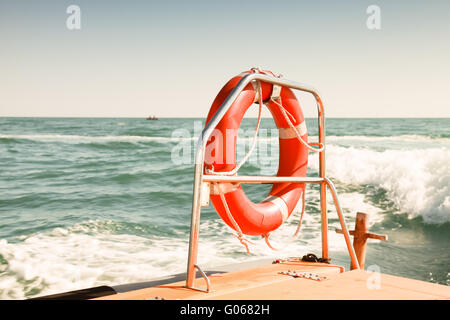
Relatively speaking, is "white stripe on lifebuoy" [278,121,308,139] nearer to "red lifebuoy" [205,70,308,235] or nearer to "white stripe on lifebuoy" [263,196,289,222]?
"red lifebuoy" [205,70,308,235]

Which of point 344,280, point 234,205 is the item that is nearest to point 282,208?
point 234,205

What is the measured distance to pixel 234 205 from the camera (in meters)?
2.42

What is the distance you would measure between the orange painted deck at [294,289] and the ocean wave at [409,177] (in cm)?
550

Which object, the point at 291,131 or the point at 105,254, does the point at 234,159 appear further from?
the point at 105,254

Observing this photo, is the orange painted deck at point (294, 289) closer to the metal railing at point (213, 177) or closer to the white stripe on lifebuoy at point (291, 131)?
the metal railing at point (213, 177)

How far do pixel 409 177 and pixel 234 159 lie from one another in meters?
8.28

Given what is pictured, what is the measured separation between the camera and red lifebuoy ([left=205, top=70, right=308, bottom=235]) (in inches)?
90.7

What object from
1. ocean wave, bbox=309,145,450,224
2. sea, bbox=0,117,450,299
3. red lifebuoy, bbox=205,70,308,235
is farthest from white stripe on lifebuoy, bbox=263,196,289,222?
ocean wave, bbox=309,145,450,224

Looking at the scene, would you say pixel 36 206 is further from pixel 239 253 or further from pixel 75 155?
pixel 75 155

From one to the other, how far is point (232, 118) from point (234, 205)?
21.1 inches

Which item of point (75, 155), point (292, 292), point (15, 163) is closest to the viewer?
point (292, 292)

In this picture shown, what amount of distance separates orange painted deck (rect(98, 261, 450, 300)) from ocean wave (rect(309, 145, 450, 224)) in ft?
18.0

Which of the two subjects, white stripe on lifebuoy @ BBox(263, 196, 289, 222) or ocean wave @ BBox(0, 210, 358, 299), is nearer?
white stripe on lifebuoy @ BBox(263, 196, 289, 222)

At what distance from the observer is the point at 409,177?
369 inches
